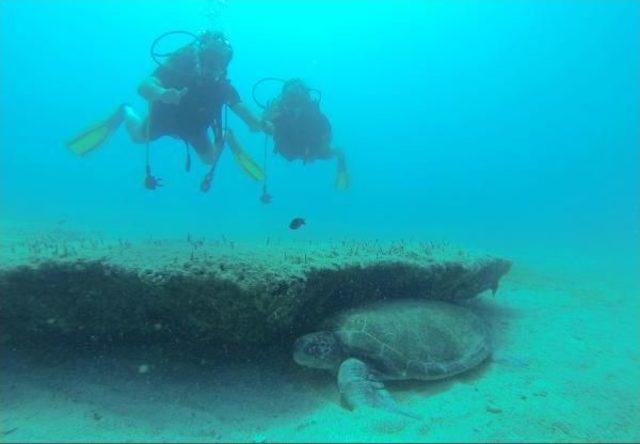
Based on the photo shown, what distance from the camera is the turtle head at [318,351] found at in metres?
5.06

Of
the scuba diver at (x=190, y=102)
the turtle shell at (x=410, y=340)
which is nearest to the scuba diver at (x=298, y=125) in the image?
the scuba diver at (x=190, y=102)

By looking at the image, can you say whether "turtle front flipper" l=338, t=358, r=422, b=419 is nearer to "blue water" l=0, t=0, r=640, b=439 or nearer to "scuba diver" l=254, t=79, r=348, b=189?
"scuba diver" l=254, t=79, r=348, b=189

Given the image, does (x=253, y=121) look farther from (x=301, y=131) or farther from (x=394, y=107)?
(x=394, y=107)

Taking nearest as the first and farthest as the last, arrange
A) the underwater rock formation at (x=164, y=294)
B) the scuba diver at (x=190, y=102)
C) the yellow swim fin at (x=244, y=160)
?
the underwater rock formation at (x=164, y=294)
the scuba diver at (x=190, y=102)
the yellow swim fin at (x=244, y=160)

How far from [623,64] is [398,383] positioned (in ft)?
260

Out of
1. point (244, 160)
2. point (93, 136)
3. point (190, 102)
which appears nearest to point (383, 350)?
point (244, 160)

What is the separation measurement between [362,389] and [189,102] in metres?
7.17

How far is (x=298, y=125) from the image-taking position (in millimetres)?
11477

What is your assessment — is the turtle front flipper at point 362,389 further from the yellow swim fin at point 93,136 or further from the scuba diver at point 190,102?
the yellow swim fin at point 93,136

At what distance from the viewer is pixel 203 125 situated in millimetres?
9680

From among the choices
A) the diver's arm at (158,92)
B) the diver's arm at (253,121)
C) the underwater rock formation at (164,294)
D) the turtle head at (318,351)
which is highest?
the diver's arm at (253,121)

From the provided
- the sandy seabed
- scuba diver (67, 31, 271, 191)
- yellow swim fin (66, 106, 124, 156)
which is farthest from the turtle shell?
yellow swim fin (66, 106, 124, 156)

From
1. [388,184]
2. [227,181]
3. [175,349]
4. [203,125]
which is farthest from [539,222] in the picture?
[227,181]

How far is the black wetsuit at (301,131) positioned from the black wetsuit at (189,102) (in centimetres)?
192
